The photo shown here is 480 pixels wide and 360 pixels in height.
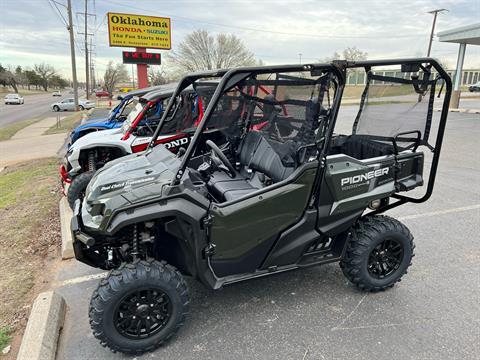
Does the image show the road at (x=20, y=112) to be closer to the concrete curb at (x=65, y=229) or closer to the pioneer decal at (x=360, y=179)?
the concrete curb at (x=65, y=229)

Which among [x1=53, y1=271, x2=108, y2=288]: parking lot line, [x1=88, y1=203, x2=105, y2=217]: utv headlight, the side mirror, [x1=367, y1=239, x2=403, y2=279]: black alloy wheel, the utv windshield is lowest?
[x1=53, y1=271, x2=108, y2=288]: parking lot line

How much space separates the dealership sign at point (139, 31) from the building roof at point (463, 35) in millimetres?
17199

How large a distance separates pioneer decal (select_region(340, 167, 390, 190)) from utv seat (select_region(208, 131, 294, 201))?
436mm

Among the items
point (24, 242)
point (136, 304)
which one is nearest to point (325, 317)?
point (136, 304)

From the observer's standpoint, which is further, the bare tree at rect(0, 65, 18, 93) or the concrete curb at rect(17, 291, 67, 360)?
the bare tree at rect(0, 65, 18, 93)

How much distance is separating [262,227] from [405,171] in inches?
56.6

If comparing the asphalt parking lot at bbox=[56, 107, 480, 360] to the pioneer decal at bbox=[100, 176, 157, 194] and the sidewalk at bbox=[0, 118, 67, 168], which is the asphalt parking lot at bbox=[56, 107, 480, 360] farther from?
the sidewalk at bbox=[0, 118, 67, 168]

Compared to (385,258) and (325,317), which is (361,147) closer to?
(385,258)

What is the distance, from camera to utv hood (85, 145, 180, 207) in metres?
2.51

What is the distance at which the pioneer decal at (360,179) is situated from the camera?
2.89 metres

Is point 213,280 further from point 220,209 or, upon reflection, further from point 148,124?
point 148,124

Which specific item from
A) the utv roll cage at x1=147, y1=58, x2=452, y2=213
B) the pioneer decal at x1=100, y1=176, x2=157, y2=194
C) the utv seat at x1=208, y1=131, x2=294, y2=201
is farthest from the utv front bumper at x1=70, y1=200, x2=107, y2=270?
the utv seat at x1=208, y1=131, x2=294, y2=201

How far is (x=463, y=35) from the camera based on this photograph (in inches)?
845

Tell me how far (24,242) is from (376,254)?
384cm
